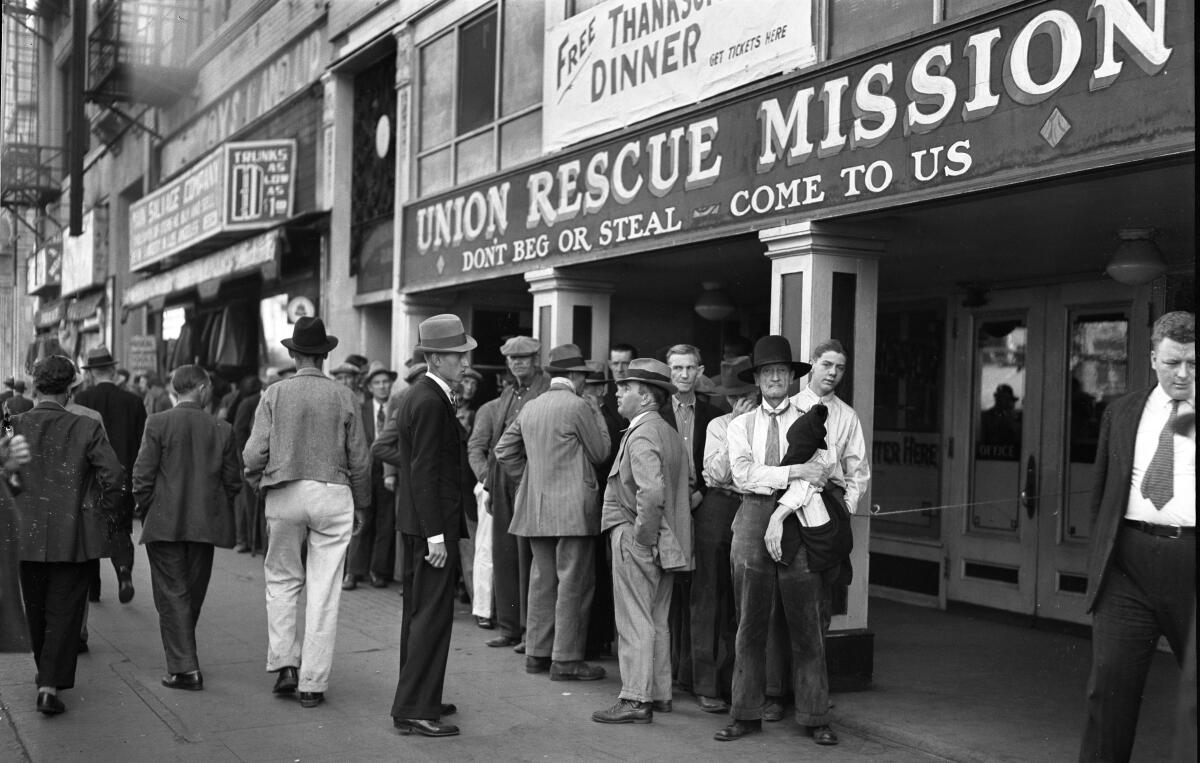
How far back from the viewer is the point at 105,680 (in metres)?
7.38

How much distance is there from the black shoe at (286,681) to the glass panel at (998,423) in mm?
5514

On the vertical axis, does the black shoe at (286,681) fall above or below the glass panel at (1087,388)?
below

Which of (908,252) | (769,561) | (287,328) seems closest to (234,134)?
(287,328)

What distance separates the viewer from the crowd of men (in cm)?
635

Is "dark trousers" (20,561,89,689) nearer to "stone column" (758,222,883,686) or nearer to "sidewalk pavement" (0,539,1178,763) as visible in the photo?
"sidewalk pavement" (0,539,1178,763)

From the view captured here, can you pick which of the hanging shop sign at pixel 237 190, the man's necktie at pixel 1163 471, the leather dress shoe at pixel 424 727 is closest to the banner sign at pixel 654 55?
the man's necktie at pixel 1163 471

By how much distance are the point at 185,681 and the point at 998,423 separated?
250 inches

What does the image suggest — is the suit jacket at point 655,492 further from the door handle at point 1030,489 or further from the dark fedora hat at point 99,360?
the dark fedora hat at point 99,360

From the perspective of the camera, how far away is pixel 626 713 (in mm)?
6633

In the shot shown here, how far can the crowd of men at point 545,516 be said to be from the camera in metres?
6.35

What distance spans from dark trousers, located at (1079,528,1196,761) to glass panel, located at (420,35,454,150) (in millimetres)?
9910

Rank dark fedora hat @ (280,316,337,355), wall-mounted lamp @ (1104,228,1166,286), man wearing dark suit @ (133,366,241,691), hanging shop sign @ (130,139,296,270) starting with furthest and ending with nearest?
hanging shop sign @ (130,139,296,270), wall-mounted lamp @ (1104,228,1166,286), man wearing dark suit @ (133,366,241,691), dark fedora hat @ (280,316,337,355)

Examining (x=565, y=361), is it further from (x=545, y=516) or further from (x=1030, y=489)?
(x=1030, y=489)

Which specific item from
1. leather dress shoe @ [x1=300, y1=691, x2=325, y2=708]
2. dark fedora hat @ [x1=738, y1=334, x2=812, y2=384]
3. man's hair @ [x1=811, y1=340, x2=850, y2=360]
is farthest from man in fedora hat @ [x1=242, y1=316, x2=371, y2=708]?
man's hair @ [x1=811, y1=340, x2=850, y2=360]
